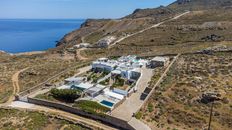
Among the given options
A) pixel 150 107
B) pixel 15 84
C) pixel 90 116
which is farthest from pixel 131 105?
pixel 15 84

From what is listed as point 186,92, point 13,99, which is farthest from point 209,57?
point 13,99

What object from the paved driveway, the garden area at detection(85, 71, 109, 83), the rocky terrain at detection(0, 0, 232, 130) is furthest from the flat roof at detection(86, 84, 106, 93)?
the rocky terrain at detection(0, 0, 232, 130)

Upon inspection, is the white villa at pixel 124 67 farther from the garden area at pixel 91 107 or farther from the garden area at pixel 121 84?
the garden area at pixel 91 107

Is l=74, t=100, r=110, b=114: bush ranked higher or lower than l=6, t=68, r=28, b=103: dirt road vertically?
higher

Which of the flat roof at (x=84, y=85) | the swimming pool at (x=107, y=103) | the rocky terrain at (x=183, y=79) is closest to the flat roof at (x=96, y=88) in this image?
the flat roof at (x=84, y=85)

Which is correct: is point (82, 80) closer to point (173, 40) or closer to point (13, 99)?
point (13, 99)

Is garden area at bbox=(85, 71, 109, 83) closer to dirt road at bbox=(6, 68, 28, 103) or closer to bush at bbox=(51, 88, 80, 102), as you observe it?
bush at bbox=(51, 88, 80, 102)

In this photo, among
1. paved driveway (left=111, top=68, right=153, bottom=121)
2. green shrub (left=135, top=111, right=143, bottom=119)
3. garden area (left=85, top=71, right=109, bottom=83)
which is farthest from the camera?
garden area (left=85, top=71, right=109, bottom=83)

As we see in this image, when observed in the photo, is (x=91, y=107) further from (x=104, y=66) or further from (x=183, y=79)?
(x=183, y=79)
